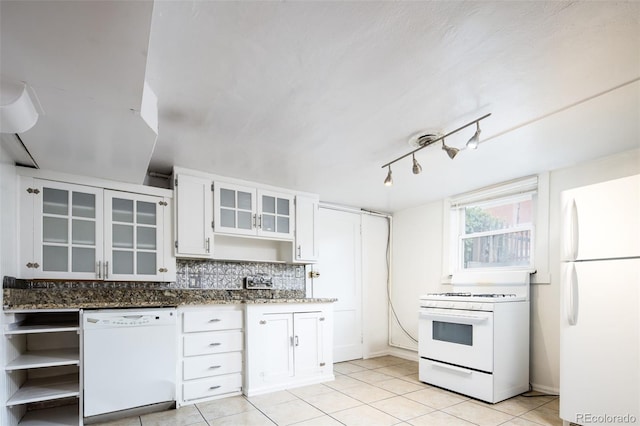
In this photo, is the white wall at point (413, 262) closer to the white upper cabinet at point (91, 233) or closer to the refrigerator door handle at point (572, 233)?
the refrigerator door handle at point (572, 233)

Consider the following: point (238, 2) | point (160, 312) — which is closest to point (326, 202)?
point (160, 312)

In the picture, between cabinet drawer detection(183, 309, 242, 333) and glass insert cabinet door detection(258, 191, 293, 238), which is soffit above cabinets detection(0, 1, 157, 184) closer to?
cabinet drawer detection(183, 309, 242, 333)

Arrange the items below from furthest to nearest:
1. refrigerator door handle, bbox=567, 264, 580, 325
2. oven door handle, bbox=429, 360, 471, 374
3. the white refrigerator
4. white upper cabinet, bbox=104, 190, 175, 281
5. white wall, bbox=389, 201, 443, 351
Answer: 1. white wall, bbox=389, 201, 443, 351
2. oven door handle, bbox=429, 360, 471, 374
3. white upper cabinet, bbox=104, 190, 175, 281
4. refrigerator door handle, bbox=567, 264, 580, 325
5. the white refrigerator

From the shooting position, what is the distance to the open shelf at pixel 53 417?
8.41 ft

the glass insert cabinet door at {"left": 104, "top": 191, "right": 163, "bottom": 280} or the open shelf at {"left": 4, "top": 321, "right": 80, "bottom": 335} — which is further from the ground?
the glass insert cabinet door at {"left": 104, "top": 191, "right": 163, "bottom": 280}

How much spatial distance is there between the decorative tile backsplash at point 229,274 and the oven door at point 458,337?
1.61 metres

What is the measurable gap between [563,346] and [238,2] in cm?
302

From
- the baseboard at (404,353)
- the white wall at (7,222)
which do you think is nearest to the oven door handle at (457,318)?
the baseboard at (404,353)

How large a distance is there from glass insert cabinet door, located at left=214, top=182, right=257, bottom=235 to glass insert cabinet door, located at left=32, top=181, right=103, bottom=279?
3.40 ft

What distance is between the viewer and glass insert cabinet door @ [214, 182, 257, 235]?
367 cm

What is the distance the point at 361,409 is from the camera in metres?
2.98

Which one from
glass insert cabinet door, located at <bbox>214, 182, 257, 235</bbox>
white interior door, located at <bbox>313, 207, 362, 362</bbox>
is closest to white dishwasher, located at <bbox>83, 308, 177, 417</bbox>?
glass insert cabinet door, located at <bbox>214, 182, 257, 235</bbox>

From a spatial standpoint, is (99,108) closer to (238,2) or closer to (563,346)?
(238,2)

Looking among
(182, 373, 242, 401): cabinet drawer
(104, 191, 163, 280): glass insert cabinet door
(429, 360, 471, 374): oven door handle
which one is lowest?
(182, 373, 242, 401): cabinet drawer
